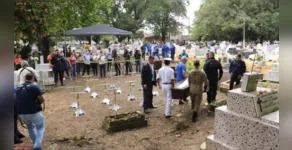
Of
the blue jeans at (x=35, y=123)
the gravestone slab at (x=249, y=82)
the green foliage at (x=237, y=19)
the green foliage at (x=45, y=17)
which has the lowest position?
the blue jeans at (x=35, y=123)

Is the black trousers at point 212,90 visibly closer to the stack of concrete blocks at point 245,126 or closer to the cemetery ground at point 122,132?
the cemetery ground at point 122,132

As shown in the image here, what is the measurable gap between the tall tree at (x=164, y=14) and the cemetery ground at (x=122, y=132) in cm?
2776

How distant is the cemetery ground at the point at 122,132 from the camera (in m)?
5.88

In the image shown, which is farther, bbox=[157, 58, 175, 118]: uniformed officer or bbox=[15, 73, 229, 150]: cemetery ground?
bbox=[157, 58, 175, 118]: uniformed officer

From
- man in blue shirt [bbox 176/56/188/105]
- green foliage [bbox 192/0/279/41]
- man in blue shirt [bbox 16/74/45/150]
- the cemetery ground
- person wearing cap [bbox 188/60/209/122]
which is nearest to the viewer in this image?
Answer: man in blue shirt [bbox 16/74/45/150]

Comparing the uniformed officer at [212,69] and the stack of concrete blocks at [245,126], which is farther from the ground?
the uniformed officer at [212,69]

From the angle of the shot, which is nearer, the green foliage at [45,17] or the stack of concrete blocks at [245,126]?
the stack of concrete blocks at [245,126]

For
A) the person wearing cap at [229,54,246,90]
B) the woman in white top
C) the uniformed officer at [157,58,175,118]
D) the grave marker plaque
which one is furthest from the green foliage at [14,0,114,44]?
the person wearing cap at [229,54,246,90]

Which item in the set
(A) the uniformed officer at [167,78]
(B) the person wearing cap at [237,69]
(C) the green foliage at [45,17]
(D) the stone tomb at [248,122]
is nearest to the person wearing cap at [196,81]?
(A) the uniformed officer at [167,78]

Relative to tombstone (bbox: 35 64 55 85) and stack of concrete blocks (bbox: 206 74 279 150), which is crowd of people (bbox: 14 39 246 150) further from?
stack of concrete blocks (bbox: 206 74 279 150)

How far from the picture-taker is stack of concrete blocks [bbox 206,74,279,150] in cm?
386

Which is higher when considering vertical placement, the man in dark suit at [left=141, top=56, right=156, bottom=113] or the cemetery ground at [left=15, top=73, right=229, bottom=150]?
the man in dark suit at [left=141, top=56, right=156, bottom=113]

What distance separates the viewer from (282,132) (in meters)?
0.88

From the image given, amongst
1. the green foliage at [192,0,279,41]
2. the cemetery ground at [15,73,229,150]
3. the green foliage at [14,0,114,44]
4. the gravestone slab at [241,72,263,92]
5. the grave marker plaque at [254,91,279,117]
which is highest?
the green foliage at [192,0,279,41]
